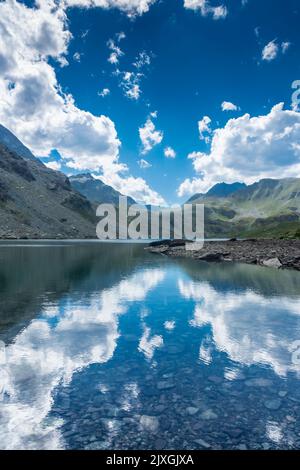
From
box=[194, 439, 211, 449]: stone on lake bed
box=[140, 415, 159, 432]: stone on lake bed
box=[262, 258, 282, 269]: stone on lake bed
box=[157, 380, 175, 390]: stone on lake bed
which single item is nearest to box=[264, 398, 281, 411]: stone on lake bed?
box=[194, 439, 211, 449]: stone on lake bed

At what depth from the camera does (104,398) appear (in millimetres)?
12547

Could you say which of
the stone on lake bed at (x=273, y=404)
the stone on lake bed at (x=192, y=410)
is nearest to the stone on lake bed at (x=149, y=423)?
the stone on lake bed at (x=192, y=410)

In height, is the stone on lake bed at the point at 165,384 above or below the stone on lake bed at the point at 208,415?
above

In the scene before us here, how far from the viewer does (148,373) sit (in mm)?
15008

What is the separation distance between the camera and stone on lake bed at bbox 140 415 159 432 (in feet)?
34.6

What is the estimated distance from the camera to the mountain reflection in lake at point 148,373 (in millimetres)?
10320

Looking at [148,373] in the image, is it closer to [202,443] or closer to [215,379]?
[215,379]

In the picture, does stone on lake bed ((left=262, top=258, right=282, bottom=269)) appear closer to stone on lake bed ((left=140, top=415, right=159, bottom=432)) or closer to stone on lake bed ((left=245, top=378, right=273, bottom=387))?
stone on lake bed ((left=245, top=378, right=273, bottom=387))

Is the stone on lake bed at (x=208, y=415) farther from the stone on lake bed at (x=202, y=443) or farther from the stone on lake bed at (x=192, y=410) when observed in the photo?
the stone on lake bed at (x=202, y=443)

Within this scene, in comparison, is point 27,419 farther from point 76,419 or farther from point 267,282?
point 267,282

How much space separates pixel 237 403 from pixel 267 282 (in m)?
34.0

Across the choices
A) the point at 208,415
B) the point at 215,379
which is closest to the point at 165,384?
the point at 215,379

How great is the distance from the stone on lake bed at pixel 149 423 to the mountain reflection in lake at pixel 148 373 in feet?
0.21
